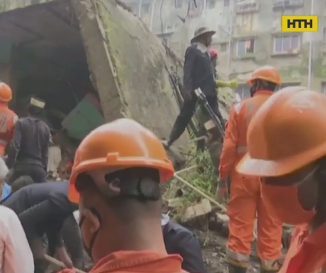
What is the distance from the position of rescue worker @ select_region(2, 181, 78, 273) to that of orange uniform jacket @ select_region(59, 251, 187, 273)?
2.34m

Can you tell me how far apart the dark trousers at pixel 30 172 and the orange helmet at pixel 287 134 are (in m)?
3.87

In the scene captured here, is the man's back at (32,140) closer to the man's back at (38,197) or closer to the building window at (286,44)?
the man's back at (38,197)

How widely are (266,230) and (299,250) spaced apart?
2.77m

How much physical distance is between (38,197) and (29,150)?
1602 mm

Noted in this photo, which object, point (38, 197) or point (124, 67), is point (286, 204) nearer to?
point (38, 197)

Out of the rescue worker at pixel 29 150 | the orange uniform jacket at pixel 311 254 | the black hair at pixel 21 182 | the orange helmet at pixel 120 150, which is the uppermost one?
the orange helmet at pixel 120 150

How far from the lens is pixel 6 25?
26.5ft

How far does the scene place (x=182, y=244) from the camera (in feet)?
7.85

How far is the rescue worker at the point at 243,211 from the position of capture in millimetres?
4121

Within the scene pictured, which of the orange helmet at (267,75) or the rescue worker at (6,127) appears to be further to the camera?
the rescue worker at (6,127)

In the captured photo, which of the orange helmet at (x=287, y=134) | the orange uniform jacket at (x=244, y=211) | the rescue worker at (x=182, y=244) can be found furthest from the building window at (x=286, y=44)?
the orange helmet at (x=287, y=134)

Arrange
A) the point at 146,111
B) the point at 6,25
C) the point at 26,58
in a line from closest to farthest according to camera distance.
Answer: the point at 146,111
the point at 6,25
the point at 26,58

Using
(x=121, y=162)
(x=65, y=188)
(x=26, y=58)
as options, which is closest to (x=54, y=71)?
(x=26, y=58)

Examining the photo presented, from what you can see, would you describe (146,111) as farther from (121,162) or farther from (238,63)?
(238,63)
